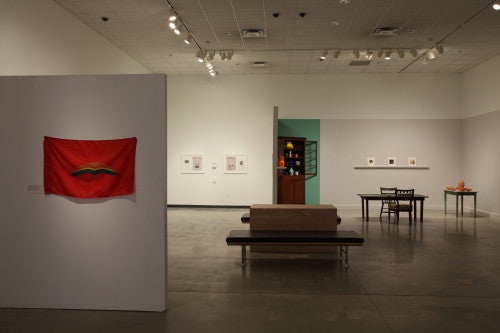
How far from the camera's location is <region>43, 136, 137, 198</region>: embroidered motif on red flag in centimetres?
398

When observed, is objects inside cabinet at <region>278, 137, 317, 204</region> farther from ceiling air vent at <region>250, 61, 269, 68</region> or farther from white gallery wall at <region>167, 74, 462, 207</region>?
ceiling air vent at <region>250, 61, 269, 68</region>

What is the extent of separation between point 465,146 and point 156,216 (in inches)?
471

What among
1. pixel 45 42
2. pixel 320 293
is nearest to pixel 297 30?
pixel 45 42

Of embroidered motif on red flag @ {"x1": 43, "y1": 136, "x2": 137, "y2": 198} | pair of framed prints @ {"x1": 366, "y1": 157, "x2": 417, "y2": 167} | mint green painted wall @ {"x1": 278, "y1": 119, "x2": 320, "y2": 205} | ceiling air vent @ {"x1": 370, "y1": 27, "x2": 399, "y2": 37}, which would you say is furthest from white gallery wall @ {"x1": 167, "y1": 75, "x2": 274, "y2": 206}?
embroidered motif on red flag @ {"x1": 43, "y1": 136, "x2": 137, "y2": 198}

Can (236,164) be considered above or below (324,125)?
below

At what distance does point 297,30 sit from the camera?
9.12 metres

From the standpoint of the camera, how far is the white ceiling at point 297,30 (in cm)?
774

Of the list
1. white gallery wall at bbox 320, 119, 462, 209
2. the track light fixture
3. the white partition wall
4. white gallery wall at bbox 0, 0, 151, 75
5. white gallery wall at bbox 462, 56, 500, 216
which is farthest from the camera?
white gallery wall at bbox 320, 119, 462, 209

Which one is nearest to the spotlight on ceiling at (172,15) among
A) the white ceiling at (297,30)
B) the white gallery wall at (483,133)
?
the white ceiling at (297,30)

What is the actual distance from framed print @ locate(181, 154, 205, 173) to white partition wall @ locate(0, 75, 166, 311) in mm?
9151

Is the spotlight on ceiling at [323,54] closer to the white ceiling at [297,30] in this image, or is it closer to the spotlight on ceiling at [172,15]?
the white ceiling at [297,30]

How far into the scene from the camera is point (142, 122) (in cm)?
398

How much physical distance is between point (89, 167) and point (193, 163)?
927 cm

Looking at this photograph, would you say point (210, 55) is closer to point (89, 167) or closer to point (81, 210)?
point (89, 167)
